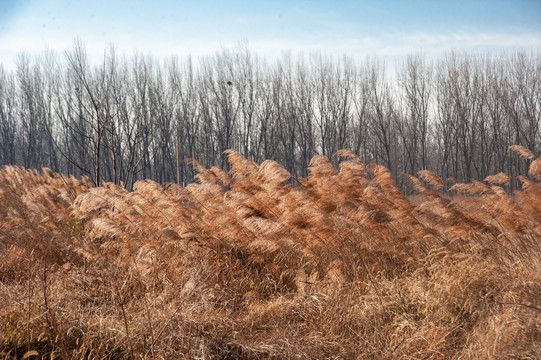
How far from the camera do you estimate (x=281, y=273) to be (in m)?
4.60

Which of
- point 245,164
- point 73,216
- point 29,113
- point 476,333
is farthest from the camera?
point 29,113

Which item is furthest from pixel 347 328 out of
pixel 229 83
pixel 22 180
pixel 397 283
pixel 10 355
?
pixel 229 83

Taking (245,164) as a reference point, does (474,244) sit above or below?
below

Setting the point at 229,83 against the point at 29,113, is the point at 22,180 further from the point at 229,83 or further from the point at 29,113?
the point at 29,113

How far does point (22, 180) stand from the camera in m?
8.36

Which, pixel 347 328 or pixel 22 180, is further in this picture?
pixel 22 180

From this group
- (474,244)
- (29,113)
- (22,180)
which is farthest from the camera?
(29,113)

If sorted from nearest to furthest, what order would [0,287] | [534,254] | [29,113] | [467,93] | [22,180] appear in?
[0,287], [534,254], [22,180], [467,93], [29,113]

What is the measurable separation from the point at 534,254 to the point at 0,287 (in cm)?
486

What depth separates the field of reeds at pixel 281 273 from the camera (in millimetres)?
3023

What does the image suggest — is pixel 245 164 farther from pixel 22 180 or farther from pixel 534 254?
pixel 22 180

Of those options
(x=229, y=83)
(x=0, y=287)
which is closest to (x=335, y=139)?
(x=229, y=83)

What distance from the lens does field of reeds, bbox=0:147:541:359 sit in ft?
9.92

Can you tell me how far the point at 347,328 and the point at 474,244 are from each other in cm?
192
